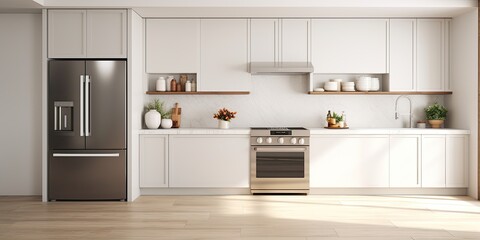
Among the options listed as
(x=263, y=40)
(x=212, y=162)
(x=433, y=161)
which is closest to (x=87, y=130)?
(x=212, y=162)

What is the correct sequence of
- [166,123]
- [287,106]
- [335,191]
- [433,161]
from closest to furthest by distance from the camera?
1. [433,161]
2. [335,191]
3. [166,123]
4. [287,106]

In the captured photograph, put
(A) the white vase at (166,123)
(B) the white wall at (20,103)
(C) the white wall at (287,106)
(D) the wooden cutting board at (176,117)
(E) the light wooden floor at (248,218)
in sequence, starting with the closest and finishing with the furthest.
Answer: (E) the light wooden floor at (248,218), (B) the white wall at (20,103), (A) the white vase at (166,123), (D) the wooden cutting board at (176,117), (C) the white wall at (287,106)

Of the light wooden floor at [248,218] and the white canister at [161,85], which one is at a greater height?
the white canister at [161,85]

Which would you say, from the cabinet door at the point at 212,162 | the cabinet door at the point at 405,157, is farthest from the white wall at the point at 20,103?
the cabinet door at the point at 405,157

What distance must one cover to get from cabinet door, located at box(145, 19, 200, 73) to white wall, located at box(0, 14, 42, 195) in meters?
1.36

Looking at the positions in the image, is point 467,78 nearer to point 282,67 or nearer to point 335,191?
point 335,191

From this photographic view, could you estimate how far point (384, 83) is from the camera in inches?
256

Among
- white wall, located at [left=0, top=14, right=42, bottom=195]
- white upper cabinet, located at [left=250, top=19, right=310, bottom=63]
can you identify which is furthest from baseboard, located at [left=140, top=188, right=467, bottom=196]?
white upper cabinet, located at [left=250, top=19, right=310, bottom=63]

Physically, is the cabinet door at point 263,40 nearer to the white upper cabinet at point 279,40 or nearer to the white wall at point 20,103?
the white upper cabinet at point 279,40

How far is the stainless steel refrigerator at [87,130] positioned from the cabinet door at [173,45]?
680 millimetres

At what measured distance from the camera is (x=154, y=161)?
602 centimetres

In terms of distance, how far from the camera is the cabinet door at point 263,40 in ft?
20.6

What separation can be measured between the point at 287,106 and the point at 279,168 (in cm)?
99

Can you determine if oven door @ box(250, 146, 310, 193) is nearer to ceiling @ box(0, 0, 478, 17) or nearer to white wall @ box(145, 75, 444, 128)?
white wall @ box(145, 75, 444, 128)
